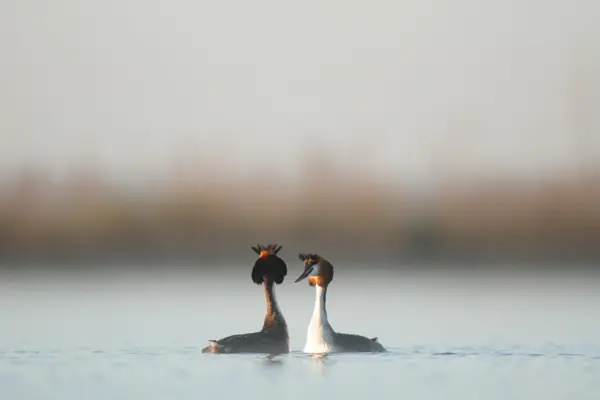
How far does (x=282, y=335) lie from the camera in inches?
950

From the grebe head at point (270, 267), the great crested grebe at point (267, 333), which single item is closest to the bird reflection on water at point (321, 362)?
the great crested grebe at point (267, 333)

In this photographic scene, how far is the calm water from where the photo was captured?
20.9 m

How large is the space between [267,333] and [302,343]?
8.80 feet

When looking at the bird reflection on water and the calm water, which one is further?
the bird reflection on water

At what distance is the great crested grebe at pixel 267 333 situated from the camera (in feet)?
78.1

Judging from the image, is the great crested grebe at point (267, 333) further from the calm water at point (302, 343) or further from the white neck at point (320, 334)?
the white neck at point (320, 334)

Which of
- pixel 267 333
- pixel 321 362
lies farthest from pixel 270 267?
pixel 321 362

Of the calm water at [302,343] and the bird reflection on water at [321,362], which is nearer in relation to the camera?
the calm water at [302,343]

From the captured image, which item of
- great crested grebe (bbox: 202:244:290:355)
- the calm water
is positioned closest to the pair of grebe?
great crested grebe (bbox: 202:244:290:355)

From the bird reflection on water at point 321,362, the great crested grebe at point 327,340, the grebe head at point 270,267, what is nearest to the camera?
the bird reflection on water at point 321,362

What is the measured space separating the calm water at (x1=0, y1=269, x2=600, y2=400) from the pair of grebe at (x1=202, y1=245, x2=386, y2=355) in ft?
0.52

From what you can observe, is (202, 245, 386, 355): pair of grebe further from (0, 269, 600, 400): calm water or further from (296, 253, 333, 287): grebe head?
(0, 269, 600, 400): calm water

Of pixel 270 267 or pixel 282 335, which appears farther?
pixel 270 267

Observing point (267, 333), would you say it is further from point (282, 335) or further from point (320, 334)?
point (320, 334)
